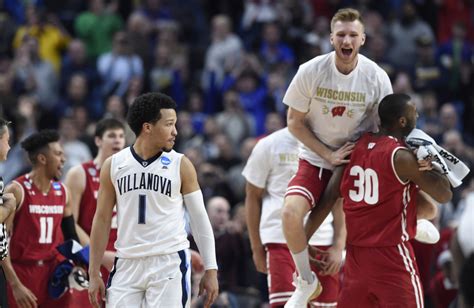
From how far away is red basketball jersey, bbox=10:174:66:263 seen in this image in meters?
9.24

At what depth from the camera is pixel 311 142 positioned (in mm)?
8953

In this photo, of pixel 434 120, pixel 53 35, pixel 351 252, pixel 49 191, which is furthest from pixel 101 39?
pixel 351 252

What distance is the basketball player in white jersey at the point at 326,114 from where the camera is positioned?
28.8ft

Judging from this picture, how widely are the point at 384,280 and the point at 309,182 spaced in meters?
1.06

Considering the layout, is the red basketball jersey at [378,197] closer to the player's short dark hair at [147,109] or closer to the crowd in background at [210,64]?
the player's short dark hair at [147,109]

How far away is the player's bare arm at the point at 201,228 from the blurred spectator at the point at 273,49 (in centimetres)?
974

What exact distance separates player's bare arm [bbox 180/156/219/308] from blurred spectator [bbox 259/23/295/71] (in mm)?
9745

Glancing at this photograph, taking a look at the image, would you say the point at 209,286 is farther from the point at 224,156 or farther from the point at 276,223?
the point at 224,156

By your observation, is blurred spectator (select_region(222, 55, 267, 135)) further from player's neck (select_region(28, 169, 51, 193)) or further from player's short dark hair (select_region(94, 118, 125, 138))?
player's neck (select_region(28, 169, 51, 193))

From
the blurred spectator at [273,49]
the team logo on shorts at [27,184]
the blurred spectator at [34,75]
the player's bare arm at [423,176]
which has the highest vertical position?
the blurred spectator at [273,49]

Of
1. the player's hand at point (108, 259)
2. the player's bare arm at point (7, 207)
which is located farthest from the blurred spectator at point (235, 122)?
the player's bare arm at point (7, 207)

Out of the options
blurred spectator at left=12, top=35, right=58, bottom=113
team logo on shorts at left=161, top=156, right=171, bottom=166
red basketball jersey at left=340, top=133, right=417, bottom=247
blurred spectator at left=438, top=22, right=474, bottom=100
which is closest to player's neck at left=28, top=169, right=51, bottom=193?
team logo on shorts at left=161, top=156, right=171, bottom=166

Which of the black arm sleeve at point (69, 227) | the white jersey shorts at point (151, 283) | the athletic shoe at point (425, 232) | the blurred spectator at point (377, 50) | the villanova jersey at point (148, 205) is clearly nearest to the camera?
the white jersey shorts at point (151, 283)

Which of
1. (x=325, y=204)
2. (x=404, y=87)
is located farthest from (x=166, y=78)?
(x=325, y=204)
